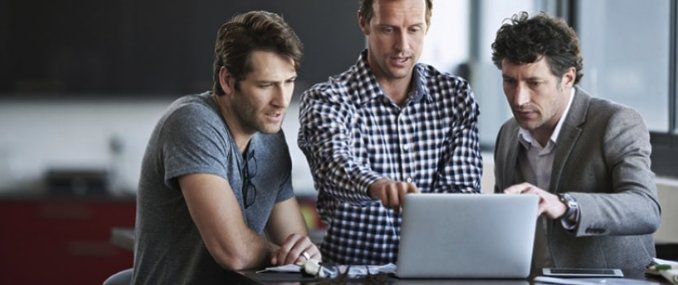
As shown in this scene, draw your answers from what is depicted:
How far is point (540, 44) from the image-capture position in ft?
12.8

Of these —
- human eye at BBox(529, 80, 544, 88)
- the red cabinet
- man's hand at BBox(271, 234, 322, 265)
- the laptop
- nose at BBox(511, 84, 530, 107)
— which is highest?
human eye at BBox(529, 80, 544, 88)

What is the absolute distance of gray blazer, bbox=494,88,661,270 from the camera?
3637mm

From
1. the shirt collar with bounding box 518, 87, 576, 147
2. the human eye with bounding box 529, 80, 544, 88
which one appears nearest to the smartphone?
the shirt collar with bounding box 518, 87, 576, 147

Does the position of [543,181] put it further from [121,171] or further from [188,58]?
[121,171]

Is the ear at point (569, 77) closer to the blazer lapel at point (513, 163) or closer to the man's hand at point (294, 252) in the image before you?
the blazer lapel at point (513, 163)

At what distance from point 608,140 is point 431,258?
0.78 metres

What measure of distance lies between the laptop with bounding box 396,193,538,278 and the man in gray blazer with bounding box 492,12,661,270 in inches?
12.4

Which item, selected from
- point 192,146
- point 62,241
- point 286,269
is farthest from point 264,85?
point 62,241

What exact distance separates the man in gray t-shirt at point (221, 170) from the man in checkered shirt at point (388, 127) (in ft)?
0.51

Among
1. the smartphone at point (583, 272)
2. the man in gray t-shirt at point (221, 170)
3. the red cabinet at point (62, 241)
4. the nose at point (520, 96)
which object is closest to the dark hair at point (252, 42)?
the man in gray t-shirt at point (221, 170)

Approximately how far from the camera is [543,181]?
4.02m

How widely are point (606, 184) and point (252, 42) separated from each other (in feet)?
3.66

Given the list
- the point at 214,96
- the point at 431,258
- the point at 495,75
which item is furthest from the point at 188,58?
the point at 431,258

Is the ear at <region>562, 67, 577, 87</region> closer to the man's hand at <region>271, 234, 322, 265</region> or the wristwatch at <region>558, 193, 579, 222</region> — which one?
the wristwatch at <region>558, 193, 579, 222</region>
